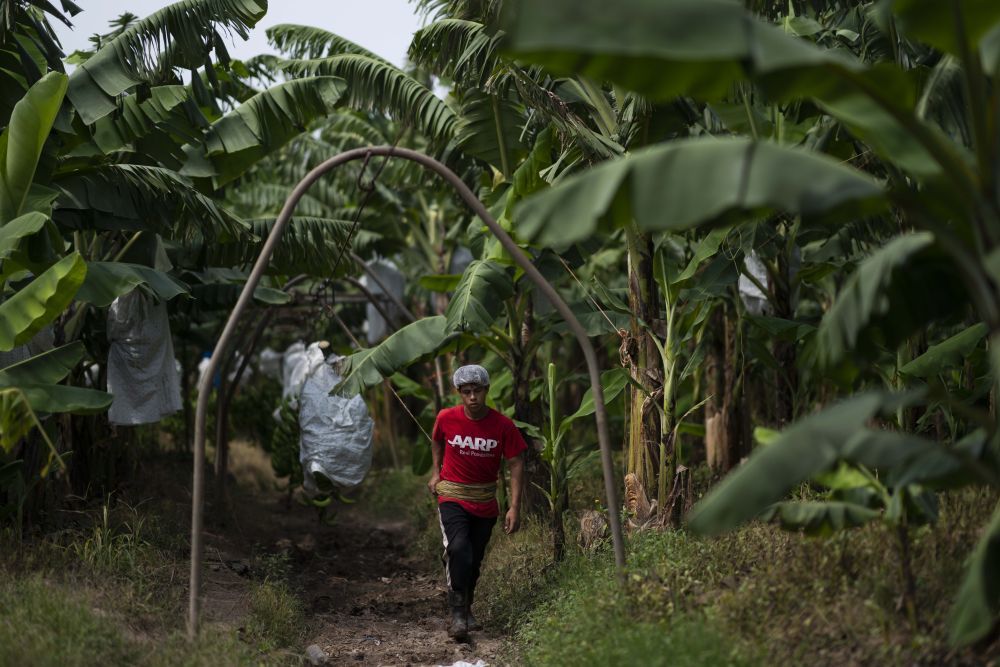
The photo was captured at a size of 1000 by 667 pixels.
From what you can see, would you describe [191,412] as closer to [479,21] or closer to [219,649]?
[479,21]

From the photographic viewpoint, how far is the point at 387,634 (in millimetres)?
7445

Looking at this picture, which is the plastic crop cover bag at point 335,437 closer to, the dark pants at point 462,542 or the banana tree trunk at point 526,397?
the banana tree trunk at point 526,397

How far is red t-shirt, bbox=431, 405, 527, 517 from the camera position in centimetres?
723

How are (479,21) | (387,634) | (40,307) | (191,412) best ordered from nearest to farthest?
1. (40,307)
2. (387,634)
3. (479,21)
4. (191,412)

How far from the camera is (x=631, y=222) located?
731cm

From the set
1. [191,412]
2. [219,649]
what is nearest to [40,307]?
[219,649]

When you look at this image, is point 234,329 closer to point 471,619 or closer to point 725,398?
point 471,619

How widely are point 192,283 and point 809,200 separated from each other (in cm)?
780

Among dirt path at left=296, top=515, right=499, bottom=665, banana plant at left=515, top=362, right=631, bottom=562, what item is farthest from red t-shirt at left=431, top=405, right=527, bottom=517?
dirt path at left=296, top=515, right=499, bottom=665

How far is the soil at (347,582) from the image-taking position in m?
7.02

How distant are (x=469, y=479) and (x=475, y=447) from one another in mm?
240

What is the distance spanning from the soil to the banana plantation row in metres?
0.92

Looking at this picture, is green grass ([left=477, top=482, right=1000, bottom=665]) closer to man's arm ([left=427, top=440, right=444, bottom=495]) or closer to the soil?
the soil

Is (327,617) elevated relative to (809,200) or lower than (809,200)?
lower
